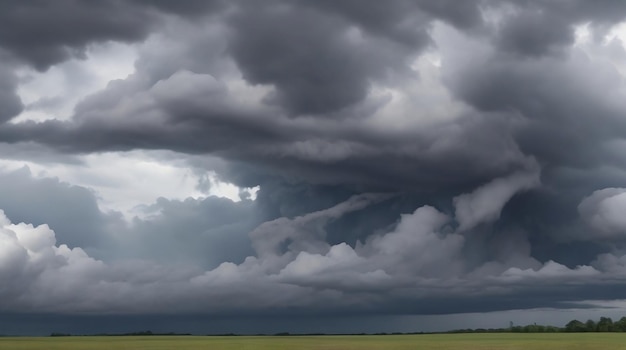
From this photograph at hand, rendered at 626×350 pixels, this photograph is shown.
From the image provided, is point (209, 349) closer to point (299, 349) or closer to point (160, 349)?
point (160, 349)

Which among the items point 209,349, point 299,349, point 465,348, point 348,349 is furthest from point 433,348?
point 209,349

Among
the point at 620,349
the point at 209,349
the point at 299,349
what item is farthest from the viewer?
the point at 209,349

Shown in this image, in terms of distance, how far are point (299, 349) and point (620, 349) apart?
6792 centimetres

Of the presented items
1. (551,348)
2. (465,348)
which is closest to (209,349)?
(465,348)

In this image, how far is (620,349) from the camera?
509ft

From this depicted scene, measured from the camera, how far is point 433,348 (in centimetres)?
17112

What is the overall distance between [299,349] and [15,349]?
65052mm

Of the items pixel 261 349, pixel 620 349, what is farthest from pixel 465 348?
pixel 261 349

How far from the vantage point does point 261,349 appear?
563 ft

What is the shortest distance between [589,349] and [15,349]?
12742cm

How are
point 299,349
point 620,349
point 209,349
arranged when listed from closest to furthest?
1. point 620,349
2. point 299,349
3. point 209,349

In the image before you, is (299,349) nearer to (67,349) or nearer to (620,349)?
(67,349)

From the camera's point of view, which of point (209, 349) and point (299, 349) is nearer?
point (299, 349)

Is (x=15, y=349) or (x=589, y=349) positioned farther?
(x=15, y=349)
